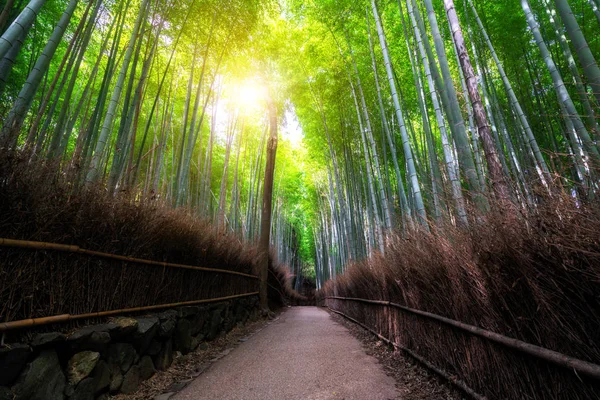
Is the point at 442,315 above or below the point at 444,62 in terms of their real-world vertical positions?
below

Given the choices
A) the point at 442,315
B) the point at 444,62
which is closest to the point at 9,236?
the point at 442,315

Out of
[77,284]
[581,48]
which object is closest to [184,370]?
[77,284]

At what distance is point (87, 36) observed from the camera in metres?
3.40

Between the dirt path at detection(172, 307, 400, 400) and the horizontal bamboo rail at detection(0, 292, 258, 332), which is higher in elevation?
the horizontal bamboo rail at detection(0, 292, 258, 332)

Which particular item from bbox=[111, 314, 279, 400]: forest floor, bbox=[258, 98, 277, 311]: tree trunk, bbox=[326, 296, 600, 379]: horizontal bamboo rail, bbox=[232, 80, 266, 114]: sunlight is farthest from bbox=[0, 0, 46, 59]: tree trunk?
bbox=[232, 80, 266, 114]: sunlight

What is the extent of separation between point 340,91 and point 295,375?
6.89 metres

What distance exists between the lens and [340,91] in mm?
7727

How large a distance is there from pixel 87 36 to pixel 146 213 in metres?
2.55

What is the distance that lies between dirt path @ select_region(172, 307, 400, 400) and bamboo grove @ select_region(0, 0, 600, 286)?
1.48 metres

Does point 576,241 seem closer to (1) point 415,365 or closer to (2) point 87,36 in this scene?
(1) point 415,365

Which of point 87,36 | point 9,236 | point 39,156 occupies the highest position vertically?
point 87,36

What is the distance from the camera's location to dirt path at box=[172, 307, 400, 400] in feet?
7.31

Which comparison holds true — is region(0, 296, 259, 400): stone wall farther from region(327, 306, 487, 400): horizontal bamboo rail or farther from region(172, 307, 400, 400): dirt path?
region(327, 306, 487, 400): horizontal bamboo rail

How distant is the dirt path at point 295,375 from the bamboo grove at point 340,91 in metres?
1.48
